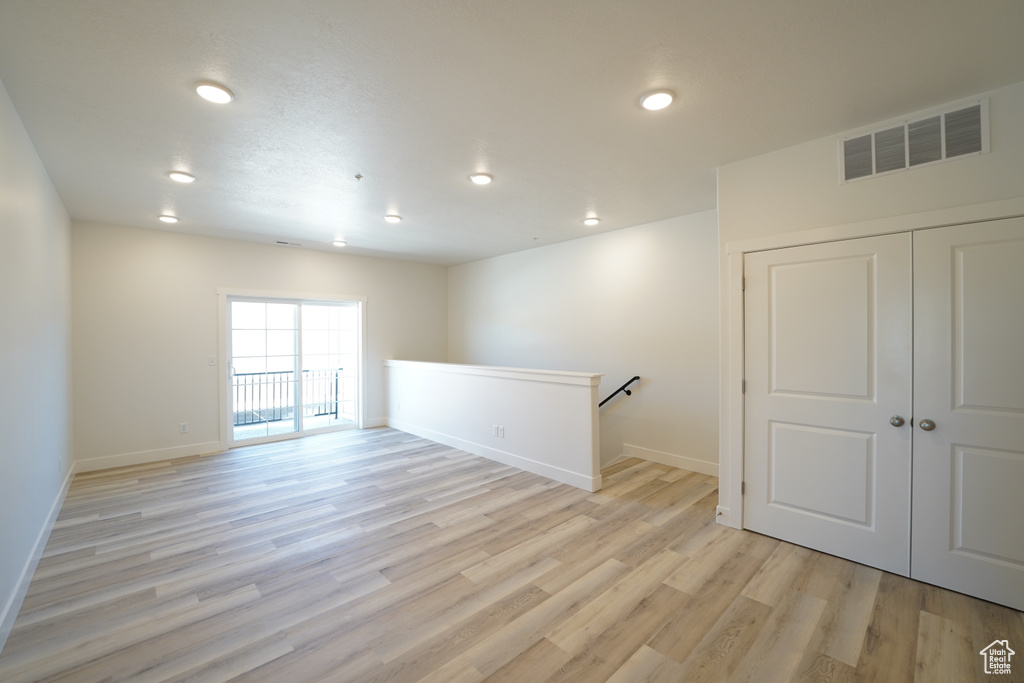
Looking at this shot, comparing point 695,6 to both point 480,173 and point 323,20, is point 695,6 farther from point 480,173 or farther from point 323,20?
point 480,173

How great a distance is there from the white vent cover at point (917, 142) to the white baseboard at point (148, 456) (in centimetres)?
693

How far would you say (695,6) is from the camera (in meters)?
1.66

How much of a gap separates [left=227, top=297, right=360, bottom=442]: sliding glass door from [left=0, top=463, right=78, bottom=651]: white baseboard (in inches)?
86.3

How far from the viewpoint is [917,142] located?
2.44 meters

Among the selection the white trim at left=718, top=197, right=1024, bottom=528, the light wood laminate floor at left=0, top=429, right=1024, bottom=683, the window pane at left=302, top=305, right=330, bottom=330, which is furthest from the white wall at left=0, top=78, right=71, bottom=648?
the white trim at left=718, top=197, right=1024, bottom=528

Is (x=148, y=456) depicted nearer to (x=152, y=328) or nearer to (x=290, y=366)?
(x=152, y=328)

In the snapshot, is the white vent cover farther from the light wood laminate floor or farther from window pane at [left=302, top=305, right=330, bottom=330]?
window pane at [left=302, top=305, right=330, bottom=330]

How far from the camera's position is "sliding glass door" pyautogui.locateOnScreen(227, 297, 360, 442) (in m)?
5.79

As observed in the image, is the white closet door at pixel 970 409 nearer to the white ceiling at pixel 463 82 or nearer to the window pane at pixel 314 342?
the white ceiling at pixel 463 82

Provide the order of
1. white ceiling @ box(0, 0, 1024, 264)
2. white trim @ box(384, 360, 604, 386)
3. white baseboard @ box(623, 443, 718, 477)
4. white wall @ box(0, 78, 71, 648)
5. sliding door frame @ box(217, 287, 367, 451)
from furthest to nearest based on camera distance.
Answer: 1. sliding door frame @ box(217, 287, 367, 451)
2. white baseboard @ box(623, 443, 718, 477)
3. white trim @ box(384, 360, 604, 386)
4. white wall @ box(0, 78, 71, 648)
5. white ceiling @ box(0, 0, 1024, 264)

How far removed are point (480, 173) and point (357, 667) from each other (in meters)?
3.17

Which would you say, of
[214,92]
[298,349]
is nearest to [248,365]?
[298,349]

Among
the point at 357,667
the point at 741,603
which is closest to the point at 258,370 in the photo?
the point at 357,667

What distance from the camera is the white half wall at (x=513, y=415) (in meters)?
4.04
